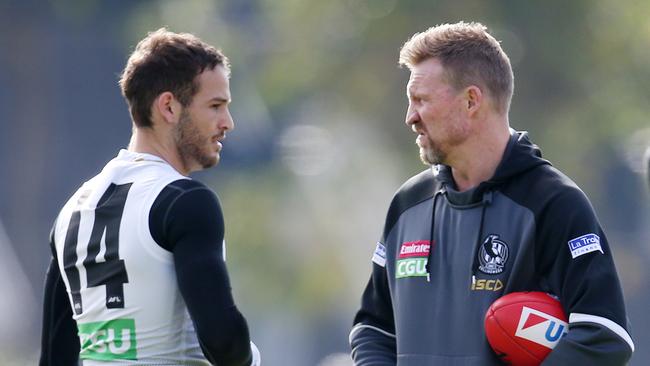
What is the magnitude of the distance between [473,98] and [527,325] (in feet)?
2.24

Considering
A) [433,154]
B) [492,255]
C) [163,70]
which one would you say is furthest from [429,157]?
[163,70]

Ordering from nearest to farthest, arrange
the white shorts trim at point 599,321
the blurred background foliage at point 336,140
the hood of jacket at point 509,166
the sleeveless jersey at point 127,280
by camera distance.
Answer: the white shorts trim at point 599,321
the sleeveless jersey at point 127,280
the hood of jacket at point 509,166
the blurred background foliage at point 336,140

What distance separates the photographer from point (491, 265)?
3.63 m

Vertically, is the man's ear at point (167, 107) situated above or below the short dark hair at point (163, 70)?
below

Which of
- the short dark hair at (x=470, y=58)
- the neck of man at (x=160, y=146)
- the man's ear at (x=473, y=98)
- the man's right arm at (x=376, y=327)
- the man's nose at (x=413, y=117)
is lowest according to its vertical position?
the man's right arm at (x=376, y=327)

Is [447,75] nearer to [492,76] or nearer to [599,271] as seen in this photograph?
[492,76]

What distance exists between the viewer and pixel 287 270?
49.0 feet

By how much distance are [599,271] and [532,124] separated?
426 inches

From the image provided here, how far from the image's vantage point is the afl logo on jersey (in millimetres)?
3619

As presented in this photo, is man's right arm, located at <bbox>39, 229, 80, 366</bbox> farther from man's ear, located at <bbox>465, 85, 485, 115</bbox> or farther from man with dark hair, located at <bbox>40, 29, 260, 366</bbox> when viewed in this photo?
man's ear, located at <bbox>465, 85, 485, 115</bbox>

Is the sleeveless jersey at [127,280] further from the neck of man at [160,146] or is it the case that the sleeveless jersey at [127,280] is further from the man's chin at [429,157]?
the man's chin at [429,157]

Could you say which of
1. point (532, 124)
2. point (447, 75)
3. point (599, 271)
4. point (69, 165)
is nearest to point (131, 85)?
point (447, 75)

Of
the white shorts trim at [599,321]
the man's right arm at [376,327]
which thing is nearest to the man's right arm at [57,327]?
the man's right arm at [376,327]

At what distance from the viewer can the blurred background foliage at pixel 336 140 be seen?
14070mm
